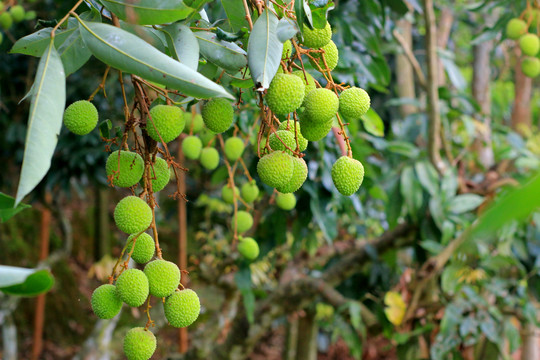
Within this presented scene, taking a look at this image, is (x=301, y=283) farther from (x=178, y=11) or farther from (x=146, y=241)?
(x=178, y=11)

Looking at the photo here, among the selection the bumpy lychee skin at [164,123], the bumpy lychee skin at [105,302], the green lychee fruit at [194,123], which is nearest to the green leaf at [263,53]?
the bumpy lychee skin at [164,123]

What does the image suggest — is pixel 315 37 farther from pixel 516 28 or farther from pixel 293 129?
pixel 516 28

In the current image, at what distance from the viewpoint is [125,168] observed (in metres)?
0.65

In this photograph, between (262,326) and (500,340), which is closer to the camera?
(500,340)

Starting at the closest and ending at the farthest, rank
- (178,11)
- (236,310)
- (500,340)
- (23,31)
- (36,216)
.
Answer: (178,11), (500,340), (23,31), (236,310), (36,216)

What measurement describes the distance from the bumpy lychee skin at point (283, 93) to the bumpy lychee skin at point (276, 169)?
0.07 metres

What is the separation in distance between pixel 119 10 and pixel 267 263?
6.89 feet

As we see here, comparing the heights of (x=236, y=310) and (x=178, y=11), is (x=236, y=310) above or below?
below

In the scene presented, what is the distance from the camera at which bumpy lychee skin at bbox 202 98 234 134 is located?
0.64 meters

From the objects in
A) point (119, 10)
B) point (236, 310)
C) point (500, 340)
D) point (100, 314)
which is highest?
point (119, 10)

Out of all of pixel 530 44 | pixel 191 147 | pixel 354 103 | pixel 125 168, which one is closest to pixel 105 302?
pixel 125 168

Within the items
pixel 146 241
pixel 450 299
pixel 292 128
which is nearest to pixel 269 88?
pixel 292 128

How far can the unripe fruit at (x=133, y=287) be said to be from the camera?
0.62 metres

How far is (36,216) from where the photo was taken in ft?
13.0
